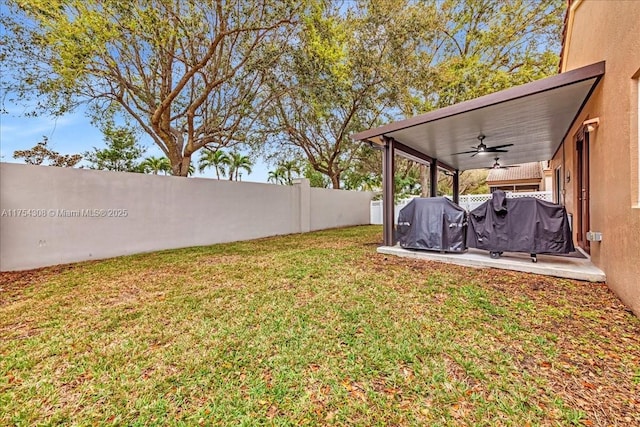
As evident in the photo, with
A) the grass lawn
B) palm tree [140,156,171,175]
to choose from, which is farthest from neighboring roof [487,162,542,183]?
palm tree [140,156,171,175]

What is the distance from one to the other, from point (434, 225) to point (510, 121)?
270cm

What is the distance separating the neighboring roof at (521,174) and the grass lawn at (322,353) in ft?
49.8

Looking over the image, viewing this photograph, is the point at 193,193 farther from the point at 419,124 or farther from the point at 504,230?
the point at 504,230

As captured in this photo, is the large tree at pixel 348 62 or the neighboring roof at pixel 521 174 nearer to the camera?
the large tree at pixel 348 62

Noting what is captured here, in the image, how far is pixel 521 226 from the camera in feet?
16.3

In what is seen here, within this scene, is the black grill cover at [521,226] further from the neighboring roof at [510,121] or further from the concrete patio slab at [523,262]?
the neighboring roof at [510,121]

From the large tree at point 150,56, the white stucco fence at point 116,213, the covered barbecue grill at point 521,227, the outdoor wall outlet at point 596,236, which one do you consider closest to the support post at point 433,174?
the covered barbecue grill at point 521,227

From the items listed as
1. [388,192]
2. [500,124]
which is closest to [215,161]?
[388,192]

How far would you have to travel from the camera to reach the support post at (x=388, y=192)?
674 centimetres

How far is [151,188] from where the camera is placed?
7.34 metres

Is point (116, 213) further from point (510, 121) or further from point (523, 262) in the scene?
point (510, 121)

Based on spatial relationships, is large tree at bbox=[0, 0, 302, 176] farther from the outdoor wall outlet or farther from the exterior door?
the outdoor wall outlet

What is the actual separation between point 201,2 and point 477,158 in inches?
361

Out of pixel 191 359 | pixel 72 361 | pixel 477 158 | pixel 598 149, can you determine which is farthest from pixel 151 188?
pixel 477 158
